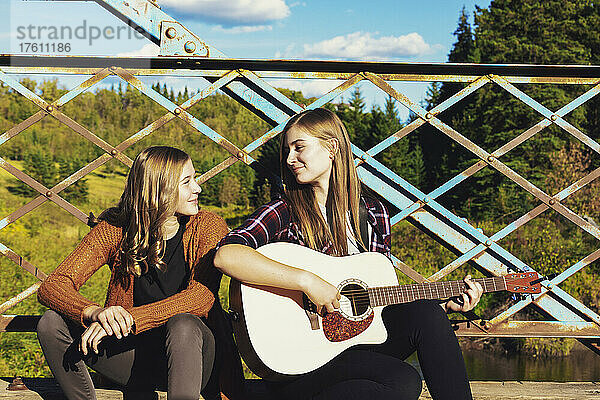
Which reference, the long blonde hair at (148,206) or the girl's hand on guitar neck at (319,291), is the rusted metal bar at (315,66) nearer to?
the long blonde hair at (148,206)

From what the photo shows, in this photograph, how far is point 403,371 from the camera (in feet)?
6.72

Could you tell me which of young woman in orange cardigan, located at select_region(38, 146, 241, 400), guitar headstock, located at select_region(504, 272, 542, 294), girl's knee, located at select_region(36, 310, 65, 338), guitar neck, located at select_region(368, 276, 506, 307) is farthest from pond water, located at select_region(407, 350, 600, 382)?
girl's knee, located at select_region(36, 310, 65, 338)

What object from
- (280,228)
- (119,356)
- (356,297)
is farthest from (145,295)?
(356,297)

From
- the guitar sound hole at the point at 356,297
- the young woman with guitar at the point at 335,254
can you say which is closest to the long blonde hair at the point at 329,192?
the young woman with guitar at the point at 335,254

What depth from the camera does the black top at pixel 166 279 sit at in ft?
7.57

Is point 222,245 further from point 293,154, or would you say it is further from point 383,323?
point 383,323

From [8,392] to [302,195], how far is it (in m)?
1.48

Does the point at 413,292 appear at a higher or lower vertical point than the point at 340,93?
lower

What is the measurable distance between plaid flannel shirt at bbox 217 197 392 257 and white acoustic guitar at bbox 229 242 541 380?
57mm

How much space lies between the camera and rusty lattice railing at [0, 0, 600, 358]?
2650mm

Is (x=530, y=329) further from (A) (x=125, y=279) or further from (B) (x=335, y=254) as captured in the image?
(A) (x=125, y=279)

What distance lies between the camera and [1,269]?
32.8 feet

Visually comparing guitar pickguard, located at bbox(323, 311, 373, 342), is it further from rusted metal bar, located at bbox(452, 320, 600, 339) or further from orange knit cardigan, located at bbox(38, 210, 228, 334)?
rusted metal bar, located at bbox(452, 320, 600, 339)

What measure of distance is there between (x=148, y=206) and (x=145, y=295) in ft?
1.05
